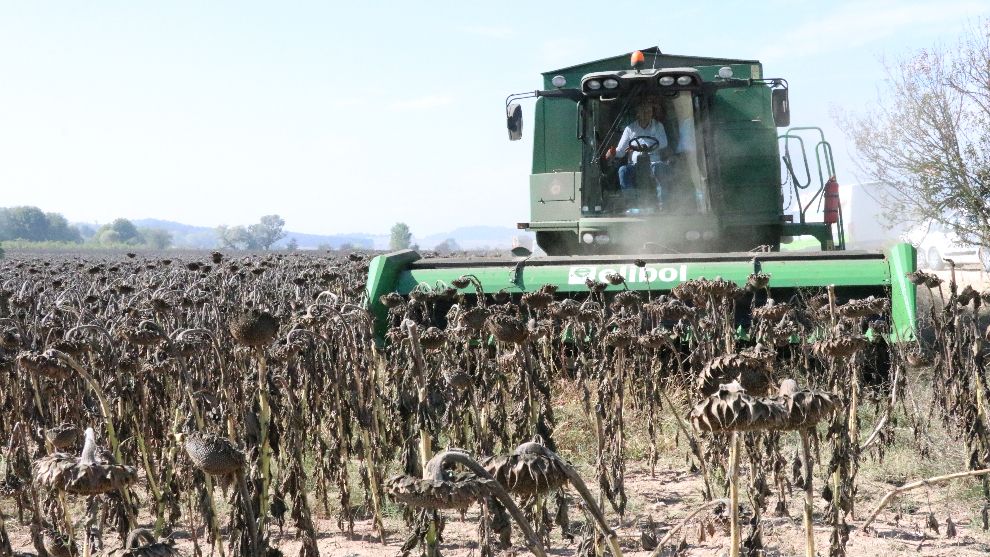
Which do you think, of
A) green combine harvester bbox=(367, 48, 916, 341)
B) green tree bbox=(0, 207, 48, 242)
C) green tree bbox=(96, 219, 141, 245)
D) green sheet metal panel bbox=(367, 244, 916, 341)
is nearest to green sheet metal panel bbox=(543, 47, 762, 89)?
green combine harvester bbox=(367, 48, 916, 341)

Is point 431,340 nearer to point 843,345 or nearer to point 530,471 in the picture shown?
point 843,345

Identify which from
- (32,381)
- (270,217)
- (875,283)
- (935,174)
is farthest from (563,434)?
(270,217)

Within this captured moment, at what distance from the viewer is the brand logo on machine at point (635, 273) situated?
7312 mm

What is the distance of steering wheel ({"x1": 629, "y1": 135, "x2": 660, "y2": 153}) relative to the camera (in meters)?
8.98

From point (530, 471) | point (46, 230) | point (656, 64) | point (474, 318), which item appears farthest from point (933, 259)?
point (46, 230)

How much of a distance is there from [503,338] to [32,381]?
2551 millimetres

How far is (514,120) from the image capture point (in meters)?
9.13

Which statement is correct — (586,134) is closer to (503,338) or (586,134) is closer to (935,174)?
(503,338)

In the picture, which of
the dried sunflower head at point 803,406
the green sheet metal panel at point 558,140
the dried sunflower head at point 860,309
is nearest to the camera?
the dried sunflower head at point 803,406

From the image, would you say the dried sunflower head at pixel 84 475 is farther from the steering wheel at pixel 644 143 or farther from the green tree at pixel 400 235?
the green tree at pixel 400 235

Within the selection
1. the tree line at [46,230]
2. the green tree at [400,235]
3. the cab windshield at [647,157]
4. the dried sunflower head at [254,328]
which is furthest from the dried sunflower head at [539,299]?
the tree line at [46,230]

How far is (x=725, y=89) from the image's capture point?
962 cm

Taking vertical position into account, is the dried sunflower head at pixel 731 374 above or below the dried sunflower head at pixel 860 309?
below

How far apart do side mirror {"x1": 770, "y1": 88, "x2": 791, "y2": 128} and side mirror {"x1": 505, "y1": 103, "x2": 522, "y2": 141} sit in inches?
85.0
